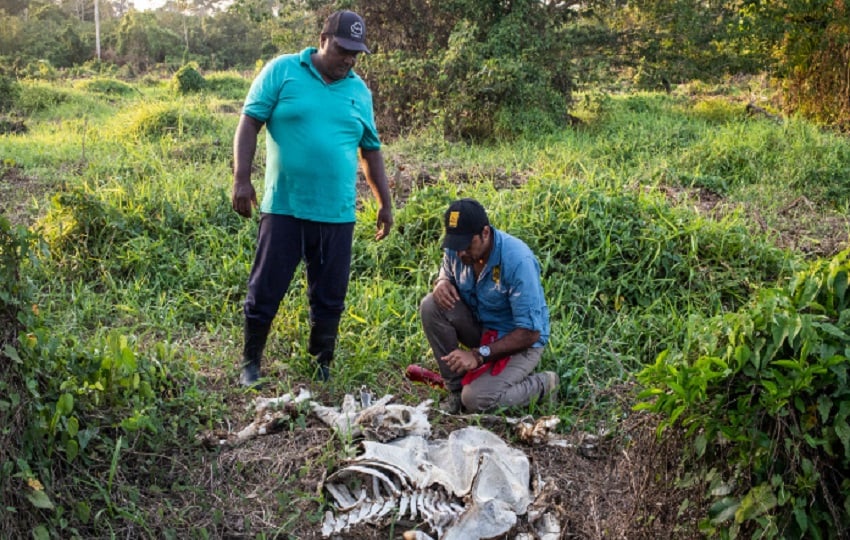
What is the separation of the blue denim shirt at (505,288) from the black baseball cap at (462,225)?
0.18 metres

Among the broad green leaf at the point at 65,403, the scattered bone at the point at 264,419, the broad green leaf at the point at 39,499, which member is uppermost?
the broad green leaf at the point at 65,403

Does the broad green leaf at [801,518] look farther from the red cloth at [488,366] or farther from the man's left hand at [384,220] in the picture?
the man's left hand at [384,220]

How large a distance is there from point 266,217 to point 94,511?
1570mm

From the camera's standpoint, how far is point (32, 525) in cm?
252

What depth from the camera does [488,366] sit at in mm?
3941

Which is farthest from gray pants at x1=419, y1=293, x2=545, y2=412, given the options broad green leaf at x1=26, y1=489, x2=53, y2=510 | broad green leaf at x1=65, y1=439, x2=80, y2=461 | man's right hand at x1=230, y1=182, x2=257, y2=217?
broad green leaf at x1=26, y1=489, x2=53, y2=510

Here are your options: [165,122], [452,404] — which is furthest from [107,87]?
[452,404]

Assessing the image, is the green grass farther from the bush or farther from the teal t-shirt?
the bush

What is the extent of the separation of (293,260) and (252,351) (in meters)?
0.54

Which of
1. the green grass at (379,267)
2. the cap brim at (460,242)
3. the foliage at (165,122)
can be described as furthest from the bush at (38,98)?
the cap brim at (460,242)

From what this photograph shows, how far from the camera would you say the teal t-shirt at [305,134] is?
145 inches

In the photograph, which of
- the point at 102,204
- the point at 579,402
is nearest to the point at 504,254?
the point at 579,402

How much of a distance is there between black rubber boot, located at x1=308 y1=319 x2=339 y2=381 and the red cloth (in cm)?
72

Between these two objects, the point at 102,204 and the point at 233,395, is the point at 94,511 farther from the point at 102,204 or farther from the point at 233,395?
the point at 102,204
